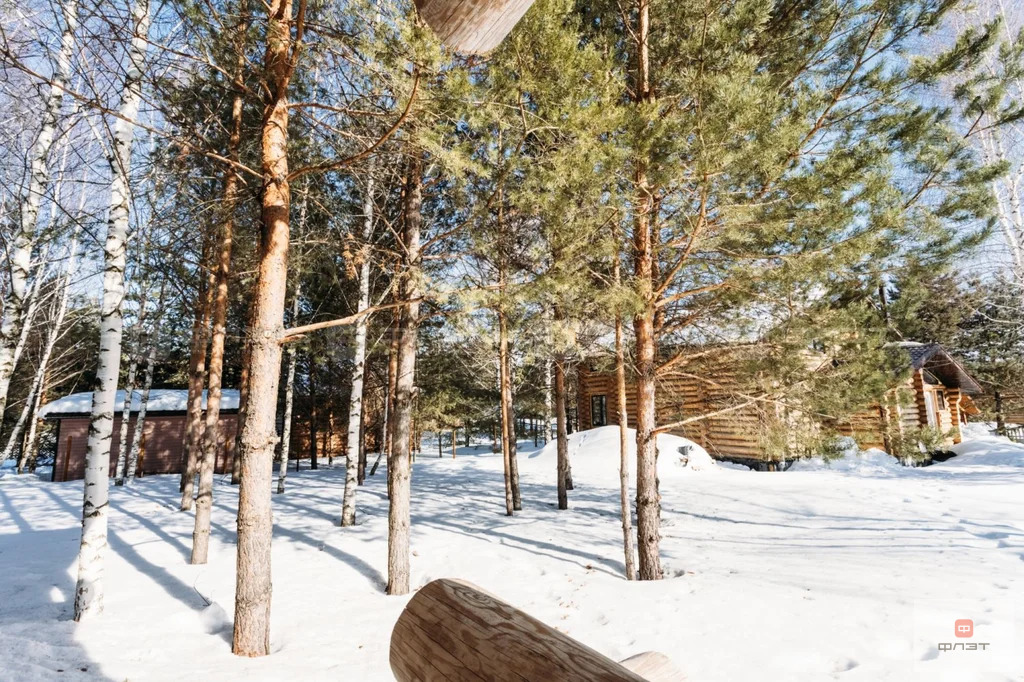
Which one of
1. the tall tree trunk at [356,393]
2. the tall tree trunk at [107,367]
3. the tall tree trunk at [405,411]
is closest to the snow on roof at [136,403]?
the tall tree trunk at [356,393]

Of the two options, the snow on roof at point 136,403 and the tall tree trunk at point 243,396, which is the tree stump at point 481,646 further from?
the snow on roof at point 136,403

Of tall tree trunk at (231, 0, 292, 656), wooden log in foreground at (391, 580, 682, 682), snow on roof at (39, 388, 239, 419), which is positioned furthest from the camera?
snow on roof at (39, 388, 239, 419)

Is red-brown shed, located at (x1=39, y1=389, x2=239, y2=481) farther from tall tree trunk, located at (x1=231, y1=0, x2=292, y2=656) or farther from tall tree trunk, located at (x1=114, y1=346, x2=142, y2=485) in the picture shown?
tall tree trunk, located at (x1=231, y1=0, x2=292, y2=656)

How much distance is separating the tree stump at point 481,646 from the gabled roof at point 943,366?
1918 centimetres

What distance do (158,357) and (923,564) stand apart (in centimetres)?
1914

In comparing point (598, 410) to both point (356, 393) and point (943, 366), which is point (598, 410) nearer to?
point (943, 366)

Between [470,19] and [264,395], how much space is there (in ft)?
14.2

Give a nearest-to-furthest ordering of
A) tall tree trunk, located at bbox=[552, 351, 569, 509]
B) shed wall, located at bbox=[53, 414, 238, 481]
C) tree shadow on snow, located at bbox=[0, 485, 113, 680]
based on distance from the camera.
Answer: tree shadow on snow, located at bbox=[0, 485, 113, 680] → tall tree trunk, located at bbox=[552, 351, 569, 509] → shed wall, located at bbox=[53, 414, 238, 481]

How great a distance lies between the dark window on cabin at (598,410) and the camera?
22.3 meters

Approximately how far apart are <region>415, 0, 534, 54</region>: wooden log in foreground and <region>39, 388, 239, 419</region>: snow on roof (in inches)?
799

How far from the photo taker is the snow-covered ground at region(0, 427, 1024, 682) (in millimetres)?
3961

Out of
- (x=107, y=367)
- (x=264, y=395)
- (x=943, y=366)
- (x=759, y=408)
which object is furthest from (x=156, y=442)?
(x=943, y=366)

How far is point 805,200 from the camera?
16.2 feet

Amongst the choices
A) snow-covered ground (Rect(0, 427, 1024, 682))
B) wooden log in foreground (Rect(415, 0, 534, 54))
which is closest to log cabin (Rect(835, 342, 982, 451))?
snow-covered ground (Rect(0, 427, 1024, 682))
